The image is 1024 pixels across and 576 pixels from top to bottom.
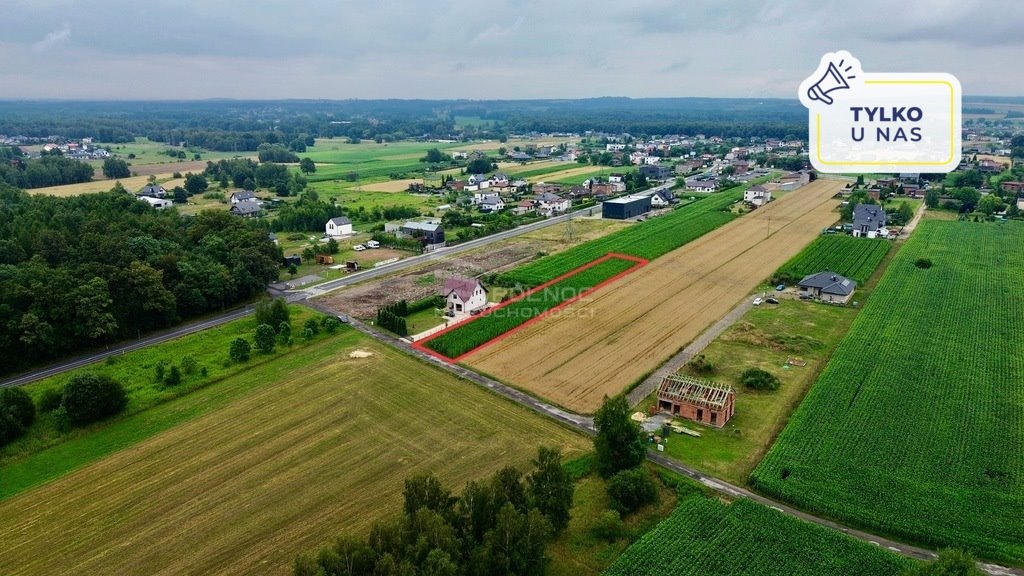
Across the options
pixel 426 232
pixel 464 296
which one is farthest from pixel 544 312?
pixel 426 232

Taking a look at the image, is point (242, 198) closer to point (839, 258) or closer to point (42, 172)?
point (42, 172)

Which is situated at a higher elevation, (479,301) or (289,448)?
(479,301)

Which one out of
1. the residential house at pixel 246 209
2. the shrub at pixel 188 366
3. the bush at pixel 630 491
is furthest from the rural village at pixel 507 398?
the residential house at pixel 246 209

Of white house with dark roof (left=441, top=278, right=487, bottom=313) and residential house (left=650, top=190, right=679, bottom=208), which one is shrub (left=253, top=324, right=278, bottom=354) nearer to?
white house with dark roof (left=441, top=278, right=487, bottom=313)

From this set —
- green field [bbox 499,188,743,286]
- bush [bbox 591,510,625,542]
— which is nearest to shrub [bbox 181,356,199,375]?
green field [bbox 499,188,743,286]

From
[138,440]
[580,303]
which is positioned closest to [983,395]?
[580,303]

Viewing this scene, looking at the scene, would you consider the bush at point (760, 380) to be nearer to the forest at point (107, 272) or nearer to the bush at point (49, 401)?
the bush at point (49, 401)

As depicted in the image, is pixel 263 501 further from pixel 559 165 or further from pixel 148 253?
pixel 559 165

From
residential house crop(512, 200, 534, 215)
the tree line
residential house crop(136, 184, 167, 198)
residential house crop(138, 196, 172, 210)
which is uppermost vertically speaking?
the tree line
